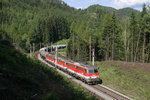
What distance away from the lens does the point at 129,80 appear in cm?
2323

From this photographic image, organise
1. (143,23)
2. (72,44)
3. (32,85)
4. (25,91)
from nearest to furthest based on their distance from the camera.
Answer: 1. (25,91)
2. (32,85)
3. (143,23)
4. (72,44)

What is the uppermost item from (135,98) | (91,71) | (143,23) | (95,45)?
(143,23)

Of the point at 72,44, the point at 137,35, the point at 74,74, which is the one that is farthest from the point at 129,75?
the point at 72,44

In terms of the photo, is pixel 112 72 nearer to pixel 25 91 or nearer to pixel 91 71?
pixel 91 71

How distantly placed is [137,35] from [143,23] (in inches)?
211

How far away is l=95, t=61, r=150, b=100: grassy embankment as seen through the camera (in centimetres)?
1926

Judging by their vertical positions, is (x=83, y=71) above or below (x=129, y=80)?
above

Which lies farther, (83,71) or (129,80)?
(83,71)

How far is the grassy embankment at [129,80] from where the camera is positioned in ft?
63.2

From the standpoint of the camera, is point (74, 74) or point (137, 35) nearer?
point (74, 74)

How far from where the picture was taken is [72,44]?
199 ft

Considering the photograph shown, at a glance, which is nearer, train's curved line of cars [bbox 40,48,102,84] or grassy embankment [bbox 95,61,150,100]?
grassy embankment [bbox 95,61,150,100]

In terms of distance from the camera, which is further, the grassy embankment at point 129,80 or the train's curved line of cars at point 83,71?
the train's curved line of cars at point 83,71

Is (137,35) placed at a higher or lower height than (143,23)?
lower
